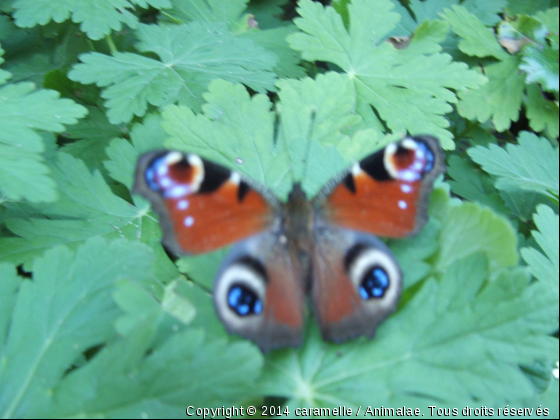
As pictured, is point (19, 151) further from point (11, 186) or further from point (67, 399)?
point (67, 399)

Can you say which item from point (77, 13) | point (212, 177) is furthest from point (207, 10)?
point (212, 177)

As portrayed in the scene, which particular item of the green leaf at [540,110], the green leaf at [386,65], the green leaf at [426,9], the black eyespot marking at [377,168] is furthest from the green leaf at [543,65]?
the black eyespot marking at [377,168]

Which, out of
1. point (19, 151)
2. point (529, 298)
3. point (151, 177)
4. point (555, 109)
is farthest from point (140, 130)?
point (555, 109)

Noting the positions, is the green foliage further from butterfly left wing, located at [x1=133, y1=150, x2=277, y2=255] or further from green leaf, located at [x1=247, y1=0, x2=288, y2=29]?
butterfly left wing, located at [x1=133, y1=150, x2=277, y2=255]

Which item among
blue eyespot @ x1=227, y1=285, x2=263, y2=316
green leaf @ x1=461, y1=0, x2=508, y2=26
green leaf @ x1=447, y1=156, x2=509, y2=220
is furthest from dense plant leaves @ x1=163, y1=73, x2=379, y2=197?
green leaf @ x1=461, y1=0, x2=508, y2=26

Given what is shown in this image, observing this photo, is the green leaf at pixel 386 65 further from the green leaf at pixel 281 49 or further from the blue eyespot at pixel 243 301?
the blue eyespot at pixel 243 301
